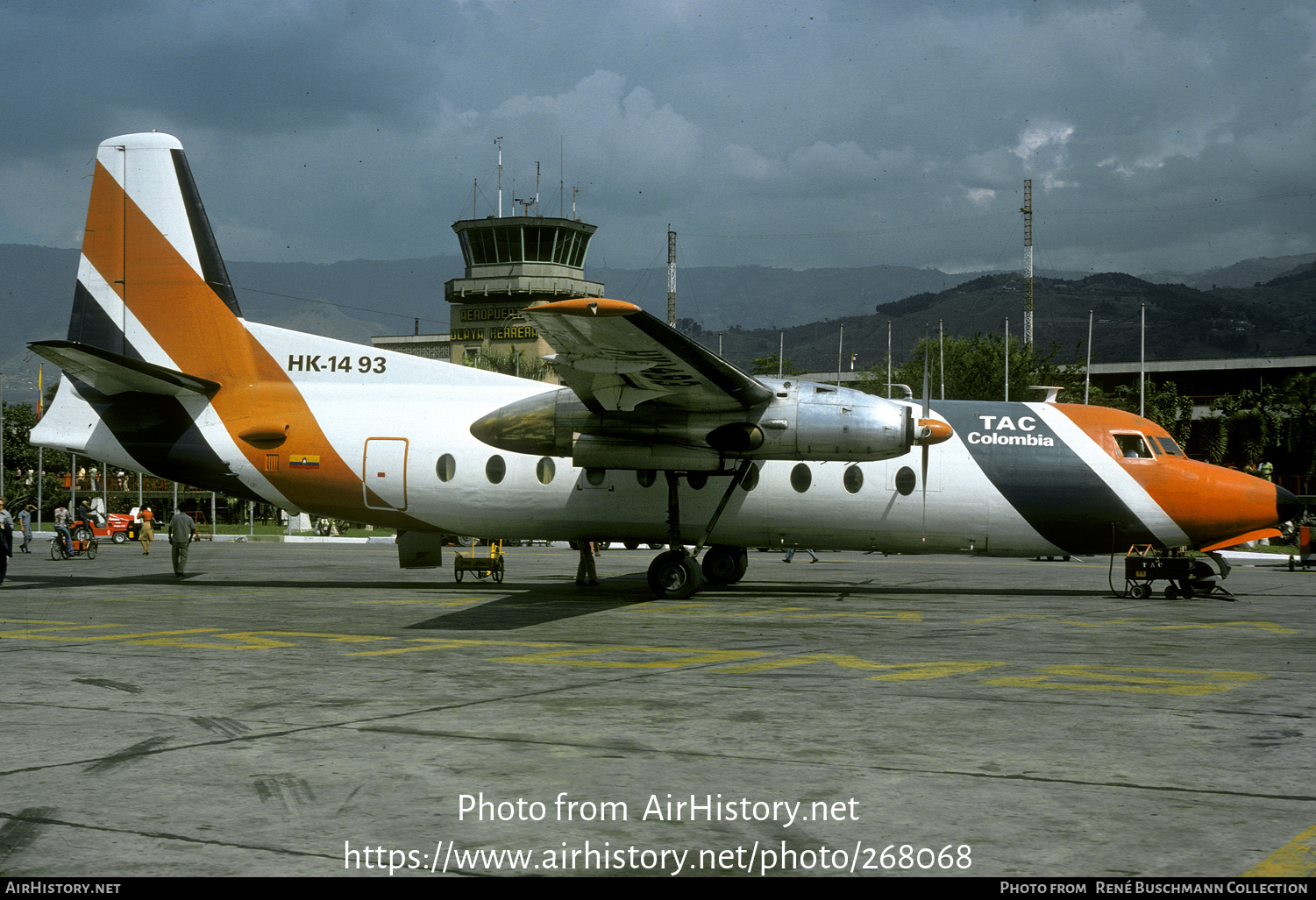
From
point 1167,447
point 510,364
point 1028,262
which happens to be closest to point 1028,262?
point 1028,262

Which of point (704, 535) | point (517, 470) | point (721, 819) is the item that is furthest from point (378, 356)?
point (721, 819)

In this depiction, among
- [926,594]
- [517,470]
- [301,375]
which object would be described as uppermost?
[301,375]

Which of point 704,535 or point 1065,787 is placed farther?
point 704,535

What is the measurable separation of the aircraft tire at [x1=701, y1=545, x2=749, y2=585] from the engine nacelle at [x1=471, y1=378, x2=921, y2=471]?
3265 mm

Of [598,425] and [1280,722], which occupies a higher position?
[598,425]

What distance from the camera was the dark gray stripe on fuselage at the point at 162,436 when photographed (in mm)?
19219

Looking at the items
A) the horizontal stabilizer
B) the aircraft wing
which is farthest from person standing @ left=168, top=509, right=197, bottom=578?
the aircraft wing

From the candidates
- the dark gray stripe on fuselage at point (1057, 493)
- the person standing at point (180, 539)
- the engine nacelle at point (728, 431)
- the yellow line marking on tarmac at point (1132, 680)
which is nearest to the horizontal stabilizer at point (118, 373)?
the person standing at point (180, 539)

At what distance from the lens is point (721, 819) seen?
17.3 feet

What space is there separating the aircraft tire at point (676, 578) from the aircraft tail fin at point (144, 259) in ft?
31.5
